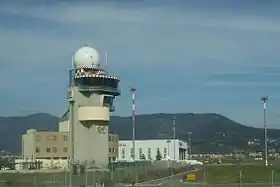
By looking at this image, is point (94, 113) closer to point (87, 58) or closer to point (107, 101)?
point (107, 101)

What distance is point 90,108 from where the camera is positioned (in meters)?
126

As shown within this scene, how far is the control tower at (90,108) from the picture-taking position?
413ft

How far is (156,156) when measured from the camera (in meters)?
183

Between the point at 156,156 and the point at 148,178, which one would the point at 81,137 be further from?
the point at 156,156

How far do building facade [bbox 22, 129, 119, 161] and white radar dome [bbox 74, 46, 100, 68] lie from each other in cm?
1598

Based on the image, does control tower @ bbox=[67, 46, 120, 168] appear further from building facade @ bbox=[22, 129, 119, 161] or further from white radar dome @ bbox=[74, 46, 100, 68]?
building facade @ bbox=[22, 129, 119, 161]

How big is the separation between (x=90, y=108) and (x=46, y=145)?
43.8ft

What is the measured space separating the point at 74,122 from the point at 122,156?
210ft

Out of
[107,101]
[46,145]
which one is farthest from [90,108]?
[46,145]

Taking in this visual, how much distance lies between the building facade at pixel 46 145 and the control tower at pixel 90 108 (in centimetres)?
264

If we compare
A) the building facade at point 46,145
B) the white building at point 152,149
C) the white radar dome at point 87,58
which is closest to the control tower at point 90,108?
the white radar dome at point 87,58

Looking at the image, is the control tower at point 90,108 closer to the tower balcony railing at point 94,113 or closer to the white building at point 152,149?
the tower balcony railing at point 94,113

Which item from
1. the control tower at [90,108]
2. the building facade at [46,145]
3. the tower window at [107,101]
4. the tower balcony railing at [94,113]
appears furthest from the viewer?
the building facade at [46,145]

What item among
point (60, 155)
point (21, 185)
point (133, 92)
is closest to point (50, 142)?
point (60, 155)
